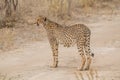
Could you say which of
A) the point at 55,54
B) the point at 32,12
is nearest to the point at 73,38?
the point at 55,54

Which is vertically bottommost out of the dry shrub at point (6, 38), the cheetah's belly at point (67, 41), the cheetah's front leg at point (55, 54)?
the dry shrub at point (6, 38)

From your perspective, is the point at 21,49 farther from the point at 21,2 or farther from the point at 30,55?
the point at 21,2

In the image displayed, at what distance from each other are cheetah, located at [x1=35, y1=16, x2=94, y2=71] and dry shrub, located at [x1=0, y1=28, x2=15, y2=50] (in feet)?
7.14

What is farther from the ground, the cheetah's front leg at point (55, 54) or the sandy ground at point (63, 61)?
the cheetah's front leg at point (55, 54)

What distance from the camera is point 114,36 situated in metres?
15.2

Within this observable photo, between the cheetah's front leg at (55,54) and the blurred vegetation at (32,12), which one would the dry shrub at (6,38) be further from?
the cheetah's front leg at (55,54)

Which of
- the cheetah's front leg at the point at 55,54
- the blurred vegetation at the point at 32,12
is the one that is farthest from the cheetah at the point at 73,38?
the blurred vegetation at the point at 32,12

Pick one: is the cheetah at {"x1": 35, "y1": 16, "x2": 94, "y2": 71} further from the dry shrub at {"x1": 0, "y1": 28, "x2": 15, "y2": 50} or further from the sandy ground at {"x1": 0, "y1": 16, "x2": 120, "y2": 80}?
the dry shrub at {"x1": 0, "y1": 28, "x2": 15, "y2": 50}

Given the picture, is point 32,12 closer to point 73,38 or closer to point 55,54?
point 55,54

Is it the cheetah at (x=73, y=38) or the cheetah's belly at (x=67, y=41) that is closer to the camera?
the cheetah at (x=73, y=38)

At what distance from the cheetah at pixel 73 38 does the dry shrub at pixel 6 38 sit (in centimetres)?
218

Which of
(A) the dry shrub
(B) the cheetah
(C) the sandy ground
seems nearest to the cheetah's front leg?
(B) the cheetah

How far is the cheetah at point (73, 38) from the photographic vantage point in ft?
37.3

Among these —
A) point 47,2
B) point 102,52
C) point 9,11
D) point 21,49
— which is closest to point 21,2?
point 47,2
